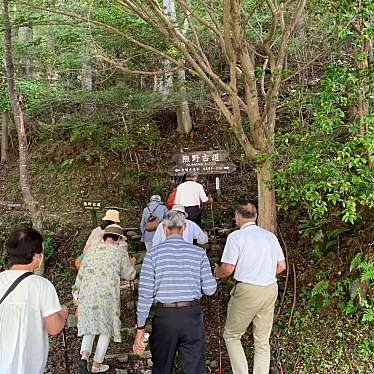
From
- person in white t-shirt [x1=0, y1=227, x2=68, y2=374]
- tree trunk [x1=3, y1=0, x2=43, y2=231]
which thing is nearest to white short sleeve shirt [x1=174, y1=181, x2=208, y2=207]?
tree trunk [x1=3, y1=0, x2=43, y2=231]

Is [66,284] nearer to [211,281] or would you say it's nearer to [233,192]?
[233,192]

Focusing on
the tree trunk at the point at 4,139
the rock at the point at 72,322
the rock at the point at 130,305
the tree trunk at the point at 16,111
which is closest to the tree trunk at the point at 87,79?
the tree trunk at the point at 16,111

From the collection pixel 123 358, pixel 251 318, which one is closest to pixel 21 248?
pixel 251 318

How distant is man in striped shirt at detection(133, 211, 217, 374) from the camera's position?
12.8 feet

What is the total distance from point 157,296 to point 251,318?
1151 millimetres

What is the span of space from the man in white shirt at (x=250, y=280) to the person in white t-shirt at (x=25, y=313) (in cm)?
189

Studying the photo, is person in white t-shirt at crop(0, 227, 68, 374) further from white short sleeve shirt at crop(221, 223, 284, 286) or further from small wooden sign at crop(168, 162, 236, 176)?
small wooden sign at crop(168, 162, 236, 176)

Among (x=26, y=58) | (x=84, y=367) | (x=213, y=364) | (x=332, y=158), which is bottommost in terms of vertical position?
(x=213, y=364)

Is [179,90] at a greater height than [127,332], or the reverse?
[179,90]

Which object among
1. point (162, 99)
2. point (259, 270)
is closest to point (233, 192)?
point (162, 99)

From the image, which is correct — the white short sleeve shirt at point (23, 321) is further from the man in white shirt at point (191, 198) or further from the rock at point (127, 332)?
the man in white shirt at point (191, 198)

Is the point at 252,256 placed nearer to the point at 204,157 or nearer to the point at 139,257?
the point at 204,157

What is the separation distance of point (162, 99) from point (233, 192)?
298 cm

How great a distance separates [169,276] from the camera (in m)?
3.94
